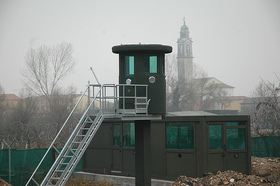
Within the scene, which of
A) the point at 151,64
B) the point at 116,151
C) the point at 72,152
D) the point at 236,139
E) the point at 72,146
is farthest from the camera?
the point at 116,151

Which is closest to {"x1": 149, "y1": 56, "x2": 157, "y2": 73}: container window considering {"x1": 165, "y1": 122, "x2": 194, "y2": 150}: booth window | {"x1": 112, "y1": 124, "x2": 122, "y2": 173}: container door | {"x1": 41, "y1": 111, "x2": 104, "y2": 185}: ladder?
{"x1": 41, "y1": 111, "x2": 104, "y2": 185}: ladder

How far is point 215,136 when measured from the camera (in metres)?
18.2

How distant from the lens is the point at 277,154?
25.5 meters

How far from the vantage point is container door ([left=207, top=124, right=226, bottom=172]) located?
18.0m

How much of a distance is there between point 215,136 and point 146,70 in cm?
494

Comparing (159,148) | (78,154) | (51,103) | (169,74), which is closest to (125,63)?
(78,154)

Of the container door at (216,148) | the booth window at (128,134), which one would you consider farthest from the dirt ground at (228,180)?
the booth window at (128,134)

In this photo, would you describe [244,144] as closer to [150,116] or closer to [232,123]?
[232,123]

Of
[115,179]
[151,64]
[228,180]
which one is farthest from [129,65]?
[115,179]

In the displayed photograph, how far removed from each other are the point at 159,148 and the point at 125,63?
16.8 ft

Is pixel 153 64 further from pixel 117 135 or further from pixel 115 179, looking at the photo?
pixel 115 179

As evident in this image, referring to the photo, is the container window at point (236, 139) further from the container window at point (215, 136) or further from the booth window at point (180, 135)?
the booth window at point (180, 135)

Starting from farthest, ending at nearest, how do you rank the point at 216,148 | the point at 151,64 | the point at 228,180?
the point at 216,148 < the point at 228,180 < the point at 151,64

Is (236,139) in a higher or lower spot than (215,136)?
lower
